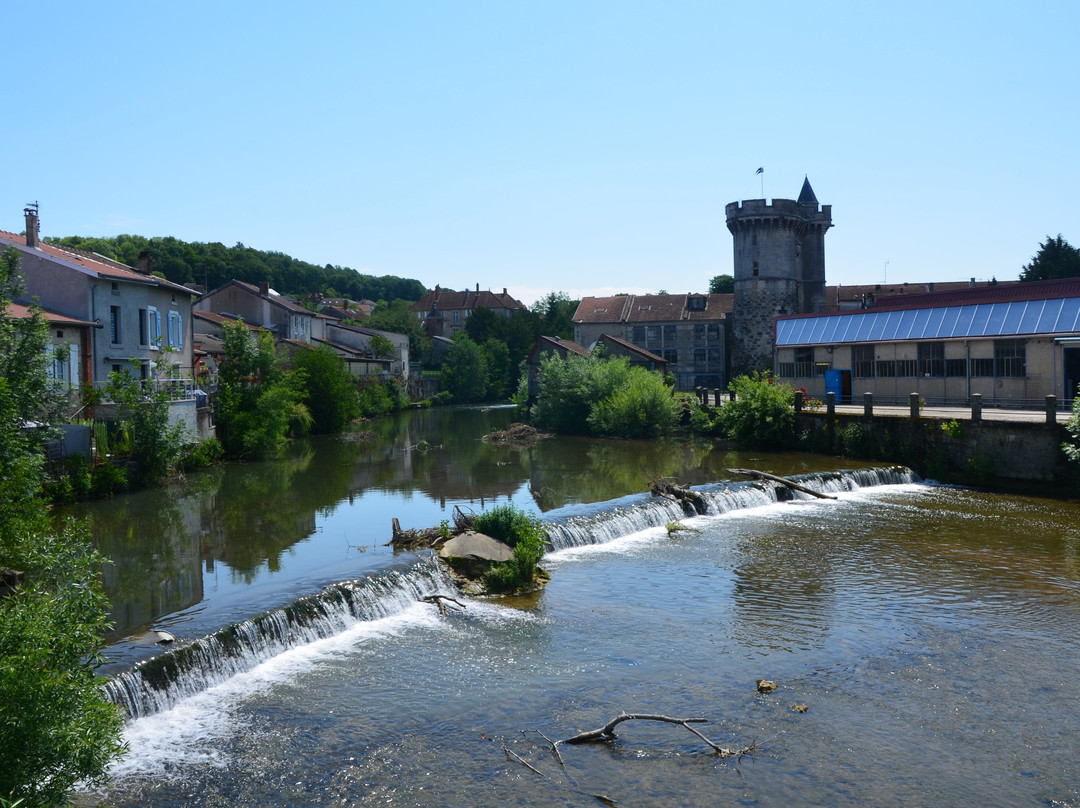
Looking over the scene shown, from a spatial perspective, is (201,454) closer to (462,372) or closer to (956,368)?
(956,368)

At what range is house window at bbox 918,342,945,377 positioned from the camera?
35.8 m

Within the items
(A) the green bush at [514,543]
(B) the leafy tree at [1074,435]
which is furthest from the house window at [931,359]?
(A) the green bush at [514,543]

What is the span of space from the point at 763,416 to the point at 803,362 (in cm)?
790

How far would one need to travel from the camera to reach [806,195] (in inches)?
2670

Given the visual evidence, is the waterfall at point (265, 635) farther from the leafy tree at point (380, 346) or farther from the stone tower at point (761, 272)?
the leafy tree at point (380, 346)

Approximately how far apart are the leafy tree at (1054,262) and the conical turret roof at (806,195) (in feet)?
55.2

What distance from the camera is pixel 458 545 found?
17.2 metres

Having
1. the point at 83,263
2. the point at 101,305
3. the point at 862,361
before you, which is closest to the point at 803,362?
the point at 862,361

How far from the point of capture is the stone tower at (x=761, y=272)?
63094 millimetres

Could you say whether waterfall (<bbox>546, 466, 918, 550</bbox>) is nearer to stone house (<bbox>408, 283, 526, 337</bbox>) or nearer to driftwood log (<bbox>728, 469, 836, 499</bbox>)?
driftwood log (<bbox>728, 469, 836, 499</bbox>)

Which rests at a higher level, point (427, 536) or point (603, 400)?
point (603, 400)

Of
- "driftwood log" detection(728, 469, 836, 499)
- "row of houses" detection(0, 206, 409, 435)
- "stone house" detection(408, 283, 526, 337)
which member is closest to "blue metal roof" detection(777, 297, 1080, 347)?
"driftwood log" detection(728, 469, 836, 499)

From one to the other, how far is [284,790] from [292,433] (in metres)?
36.7

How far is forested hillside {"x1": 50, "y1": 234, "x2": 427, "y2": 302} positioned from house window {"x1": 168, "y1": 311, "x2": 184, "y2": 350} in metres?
45.3
